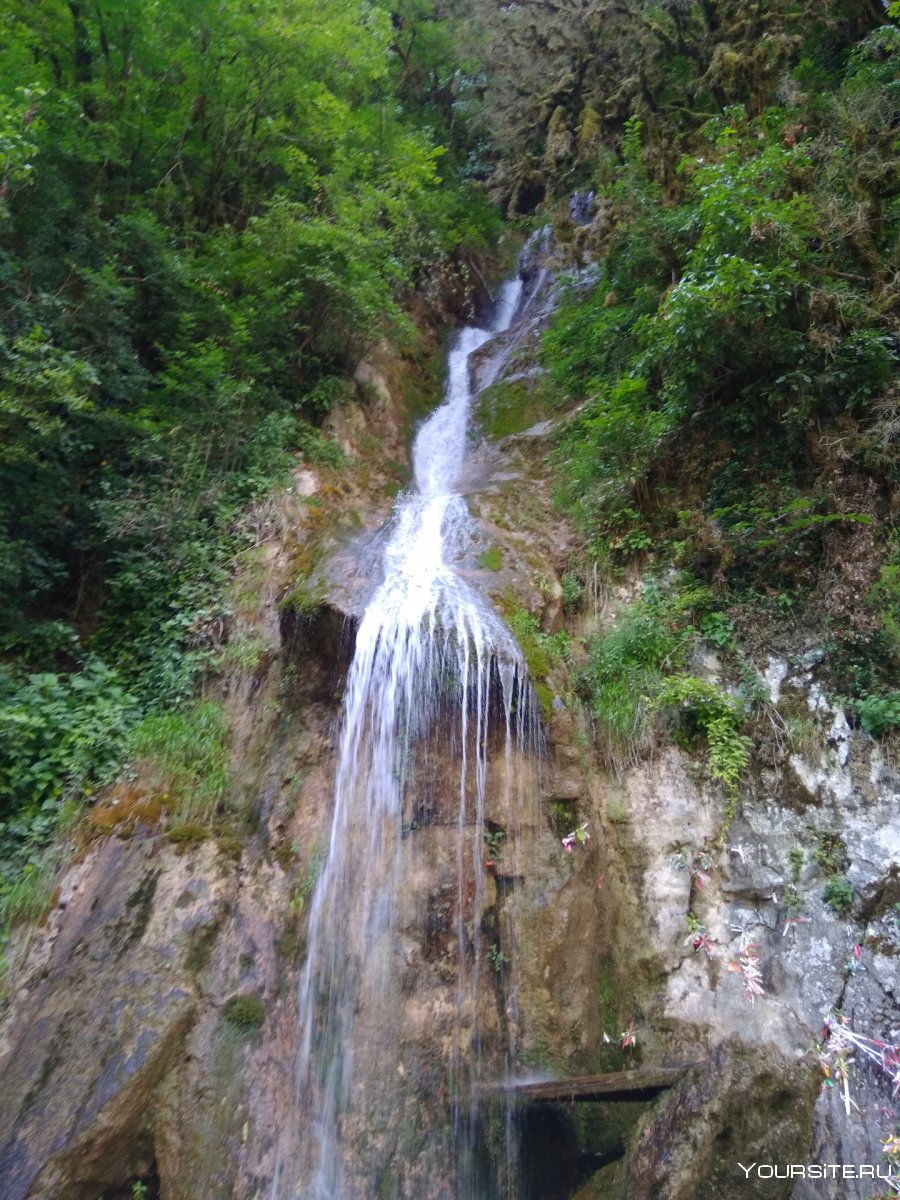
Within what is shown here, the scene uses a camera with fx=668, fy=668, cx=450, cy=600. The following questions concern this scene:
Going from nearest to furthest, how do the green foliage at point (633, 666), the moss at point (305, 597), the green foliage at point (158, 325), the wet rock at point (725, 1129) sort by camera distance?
the wet rock at point (725, 1129)
the green foliage at point (158, 325)
the green foliage at point (633, 666)
the moss at point (305, 597)

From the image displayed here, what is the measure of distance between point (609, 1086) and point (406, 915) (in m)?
1.68

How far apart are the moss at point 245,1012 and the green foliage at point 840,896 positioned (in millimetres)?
3940

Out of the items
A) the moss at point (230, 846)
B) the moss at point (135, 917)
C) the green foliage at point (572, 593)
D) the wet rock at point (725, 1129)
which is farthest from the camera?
the green foliage at point (572, 593)

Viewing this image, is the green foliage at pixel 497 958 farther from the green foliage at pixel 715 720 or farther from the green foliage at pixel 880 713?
the green foliage at pixel 880 713

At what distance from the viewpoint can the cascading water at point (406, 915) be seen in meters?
4.32

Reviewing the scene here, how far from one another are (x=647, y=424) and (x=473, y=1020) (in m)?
5.77

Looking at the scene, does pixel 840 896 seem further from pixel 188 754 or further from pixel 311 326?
pixel 311 326

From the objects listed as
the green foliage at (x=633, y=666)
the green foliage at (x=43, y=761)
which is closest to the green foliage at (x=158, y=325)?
the green foliage at (x=43, y=761)

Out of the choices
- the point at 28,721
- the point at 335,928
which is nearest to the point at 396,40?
the point at 28,721

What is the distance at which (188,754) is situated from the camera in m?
5.34

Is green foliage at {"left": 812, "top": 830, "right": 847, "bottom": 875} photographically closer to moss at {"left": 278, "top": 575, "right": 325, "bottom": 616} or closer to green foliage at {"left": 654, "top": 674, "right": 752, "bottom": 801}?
green foliage at {"left": 654, "top": 674, "right": 752, "bottom": 801}

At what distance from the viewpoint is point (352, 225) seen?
8844 millimetres

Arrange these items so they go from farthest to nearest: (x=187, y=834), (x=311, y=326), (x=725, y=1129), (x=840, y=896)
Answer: (x=311, y=326) → (x=187, y=834) → (x=840, y=896) → (x=725, y=1129)

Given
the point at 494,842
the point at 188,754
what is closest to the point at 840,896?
the point at 494,842
